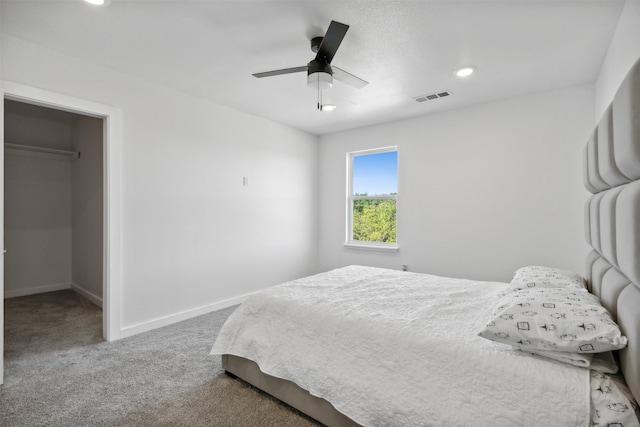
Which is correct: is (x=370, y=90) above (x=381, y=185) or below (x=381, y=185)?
above

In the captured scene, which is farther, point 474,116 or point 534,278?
point 474,116

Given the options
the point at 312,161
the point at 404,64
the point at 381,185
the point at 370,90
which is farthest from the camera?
the point at 312,161

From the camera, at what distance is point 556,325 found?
1.22 metres

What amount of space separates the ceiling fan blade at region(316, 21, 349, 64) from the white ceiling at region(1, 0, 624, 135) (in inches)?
7.3

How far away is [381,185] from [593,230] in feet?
9.72

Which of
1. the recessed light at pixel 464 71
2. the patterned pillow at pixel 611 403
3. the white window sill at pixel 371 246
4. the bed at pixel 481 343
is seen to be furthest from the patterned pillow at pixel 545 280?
the white window sill at pixel 371 246

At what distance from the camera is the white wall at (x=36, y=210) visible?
14.2ft

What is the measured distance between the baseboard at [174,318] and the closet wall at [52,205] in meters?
1.45

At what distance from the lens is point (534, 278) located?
1871 millimetres

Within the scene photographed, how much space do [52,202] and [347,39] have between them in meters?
5.14

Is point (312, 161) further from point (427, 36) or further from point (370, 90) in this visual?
point (427, 36)

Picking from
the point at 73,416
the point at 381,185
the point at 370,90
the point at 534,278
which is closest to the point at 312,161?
the point at 381,185

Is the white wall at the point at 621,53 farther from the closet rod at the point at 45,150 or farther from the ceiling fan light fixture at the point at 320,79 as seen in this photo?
the closet rod at the point at 45,150

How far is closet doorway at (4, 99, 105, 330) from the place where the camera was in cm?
420
